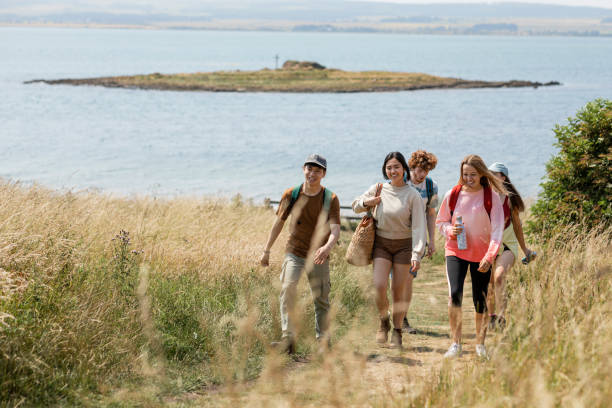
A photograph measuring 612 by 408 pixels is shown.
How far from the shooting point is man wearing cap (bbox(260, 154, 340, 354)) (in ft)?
21.4

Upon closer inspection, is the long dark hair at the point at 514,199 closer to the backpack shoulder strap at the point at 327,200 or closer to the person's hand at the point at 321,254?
the backpack shoulder strap at the point at 327,200

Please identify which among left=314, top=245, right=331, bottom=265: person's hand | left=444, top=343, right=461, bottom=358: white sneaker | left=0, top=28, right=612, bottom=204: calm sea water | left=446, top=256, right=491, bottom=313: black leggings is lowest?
left=0, top=28, right=612, bottom=204: calm sea water

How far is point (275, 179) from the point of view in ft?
115

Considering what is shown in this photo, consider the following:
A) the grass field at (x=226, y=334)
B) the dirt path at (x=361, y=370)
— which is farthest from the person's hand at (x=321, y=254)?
the dirt path at (x=361, y=370)

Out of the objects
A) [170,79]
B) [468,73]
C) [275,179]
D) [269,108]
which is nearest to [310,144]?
[275,179]

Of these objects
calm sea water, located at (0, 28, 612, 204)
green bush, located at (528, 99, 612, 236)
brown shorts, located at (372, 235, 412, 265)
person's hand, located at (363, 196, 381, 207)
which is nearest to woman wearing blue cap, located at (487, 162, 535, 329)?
brown shorts, located at (372, 235, 412, 265)

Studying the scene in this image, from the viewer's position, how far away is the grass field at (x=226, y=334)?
4.12 metres

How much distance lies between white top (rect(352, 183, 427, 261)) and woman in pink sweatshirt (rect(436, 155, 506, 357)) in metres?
0.31

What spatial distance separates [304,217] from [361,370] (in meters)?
2.19

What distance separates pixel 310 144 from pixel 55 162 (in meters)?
16.9

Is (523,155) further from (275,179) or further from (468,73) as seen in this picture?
(468,73)

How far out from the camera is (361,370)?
4730mm

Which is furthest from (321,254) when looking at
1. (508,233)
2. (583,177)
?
(583,177)

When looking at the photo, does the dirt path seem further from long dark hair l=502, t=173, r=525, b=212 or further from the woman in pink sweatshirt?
long dark hair l=502, t=173, r=525, b=212
